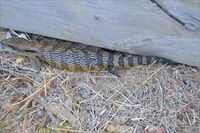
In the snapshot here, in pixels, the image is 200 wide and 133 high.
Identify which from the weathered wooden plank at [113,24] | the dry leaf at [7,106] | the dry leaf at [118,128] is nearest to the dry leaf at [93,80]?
the weathered wooden plank at [113,24]

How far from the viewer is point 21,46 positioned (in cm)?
310

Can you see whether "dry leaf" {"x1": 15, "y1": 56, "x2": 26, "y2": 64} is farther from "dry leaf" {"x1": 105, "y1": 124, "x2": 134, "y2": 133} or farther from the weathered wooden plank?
"dry leaf" {"x1": 105, "y1": 124, "x2": 134, "y2": 133}

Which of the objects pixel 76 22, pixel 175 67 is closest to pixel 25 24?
pixel 76 22

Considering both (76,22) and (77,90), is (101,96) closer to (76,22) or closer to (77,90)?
(77,90)

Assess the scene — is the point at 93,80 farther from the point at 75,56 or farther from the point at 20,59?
the point at 20,59

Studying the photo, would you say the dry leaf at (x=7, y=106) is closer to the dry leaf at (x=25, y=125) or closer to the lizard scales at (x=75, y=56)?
the dry leaf at (x=25, y=125)

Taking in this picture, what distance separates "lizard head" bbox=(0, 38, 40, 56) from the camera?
310 centimetres

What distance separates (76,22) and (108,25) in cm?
21

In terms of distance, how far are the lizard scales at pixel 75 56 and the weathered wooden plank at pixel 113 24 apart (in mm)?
96

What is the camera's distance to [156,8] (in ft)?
8.16

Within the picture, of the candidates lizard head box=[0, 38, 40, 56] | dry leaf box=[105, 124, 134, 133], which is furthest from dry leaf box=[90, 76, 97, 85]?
lizard head box=[0, 38, 40, 56]

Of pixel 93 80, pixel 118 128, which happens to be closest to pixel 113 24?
pixel 93 80

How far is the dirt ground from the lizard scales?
0.05m

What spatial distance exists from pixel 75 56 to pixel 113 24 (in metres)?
0.43
